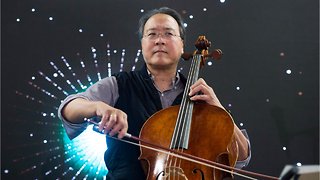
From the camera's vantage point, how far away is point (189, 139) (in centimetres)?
109

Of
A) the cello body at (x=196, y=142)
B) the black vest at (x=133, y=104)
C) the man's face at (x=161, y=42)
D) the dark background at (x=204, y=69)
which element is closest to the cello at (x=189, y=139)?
the cello body at (x=196, y=142)

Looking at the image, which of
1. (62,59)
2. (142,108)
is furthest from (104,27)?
(142,108)

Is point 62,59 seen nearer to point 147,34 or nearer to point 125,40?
point 125,40

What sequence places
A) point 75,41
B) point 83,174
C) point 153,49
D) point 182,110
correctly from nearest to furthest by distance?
1. point 182,110
2. point 153,49
3. point 83,174
4. point 75,41

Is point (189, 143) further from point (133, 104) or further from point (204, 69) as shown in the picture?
point (204, 69)

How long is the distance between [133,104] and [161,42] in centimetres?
22

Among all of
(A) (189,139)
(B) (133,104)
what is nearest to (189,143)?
(A) (189,139)

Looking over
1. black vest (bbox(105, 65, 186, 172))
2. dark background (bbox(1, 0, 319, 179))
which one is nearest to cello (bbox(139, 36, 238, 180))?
black vest (bbox(105, 65, 186, 172))

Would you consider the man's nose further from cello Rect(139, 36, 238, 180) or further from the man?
cello Rect(139, 36, 238, 180)

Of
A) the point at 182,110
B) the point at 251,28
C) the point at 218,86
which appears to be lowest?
the point at 182,110

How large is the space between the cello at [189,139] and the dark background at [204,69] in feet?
2.23

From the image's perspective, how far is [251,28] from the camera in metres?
1.91

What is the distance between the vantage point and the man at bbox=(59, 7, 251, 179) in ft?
3.69

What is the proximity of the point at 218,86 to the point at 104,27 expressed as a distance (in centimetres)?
52
